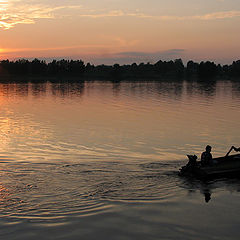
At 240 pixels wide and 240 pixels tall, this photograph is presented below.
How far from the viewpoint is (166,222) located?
1541 cm

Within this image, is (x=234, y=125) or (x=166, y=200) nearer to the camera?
(x=166, y=200)

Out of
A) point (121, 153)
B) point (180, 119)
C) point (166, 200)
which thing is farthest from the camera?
point (180, 119)

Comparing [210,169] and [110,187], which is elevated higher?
A: [210,169]

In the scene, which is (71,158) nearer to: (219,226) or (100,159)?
(100,159)

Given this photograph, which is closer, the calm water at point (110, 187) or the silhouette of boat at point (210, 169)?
the calm water at point (110, 187)

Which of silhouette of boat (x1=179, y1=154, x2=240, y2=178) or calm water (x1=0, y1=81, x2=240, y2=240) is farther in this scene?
silhouette of boat (x1=179, y1=154, x2=240, y2=178)

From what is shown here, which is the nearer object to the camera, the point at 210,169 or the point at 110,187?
the point at 110,187

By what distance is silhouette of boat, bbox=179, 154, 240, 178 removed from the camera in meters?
21.4

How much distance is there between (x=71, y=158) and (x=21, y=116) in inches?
965

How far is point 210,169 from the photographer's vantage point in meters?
21.5

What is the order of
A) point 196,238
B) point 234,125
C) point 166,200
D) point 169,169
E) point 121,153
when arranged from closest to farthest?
point 196,238 → point 166,200 → point 169,169 → point 121,153 → point 234,125

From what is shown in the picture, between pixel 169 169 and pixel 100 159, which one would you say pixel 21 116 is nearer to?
pixel 100 159

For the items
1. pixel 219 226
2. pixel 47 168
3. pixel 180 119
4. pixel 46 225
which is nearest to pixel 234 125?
pixel 180 119

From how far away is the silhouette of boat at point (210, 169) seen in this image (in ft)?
70.2
